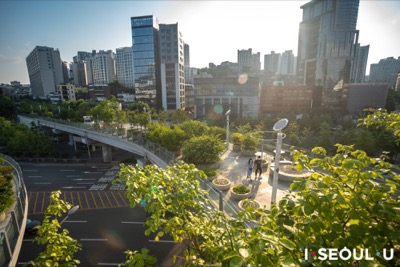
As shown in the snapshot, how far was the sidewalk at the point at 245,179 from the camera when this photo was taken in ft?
38.9

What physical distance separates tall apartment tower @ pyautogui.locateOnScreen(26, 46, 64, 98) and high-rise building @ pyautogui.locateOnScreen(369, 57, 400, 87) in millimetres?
235134

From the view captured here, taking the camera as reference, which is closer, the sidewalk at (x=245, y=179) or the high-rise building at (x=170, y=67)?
the sidewalk at (x=245, y=179)

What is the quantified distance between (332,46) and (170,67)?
67292 millimetres

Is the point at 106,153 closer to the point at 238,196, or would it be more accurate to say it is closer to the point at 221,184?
the point at 221,184

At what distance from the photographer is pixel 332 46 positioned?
3263 inches

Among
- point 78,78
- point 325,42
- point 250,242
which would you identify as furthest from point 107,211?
point 78,78

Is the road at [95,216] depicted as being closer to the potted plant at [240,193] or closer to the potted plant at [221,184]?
the potted plant at [221,184]

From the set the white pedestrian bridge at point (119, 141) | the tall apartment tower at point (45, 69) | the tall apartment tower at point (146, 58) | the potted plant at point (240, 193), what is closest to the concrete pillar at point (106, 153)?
the white pedestrian bridge at point (119, 141)

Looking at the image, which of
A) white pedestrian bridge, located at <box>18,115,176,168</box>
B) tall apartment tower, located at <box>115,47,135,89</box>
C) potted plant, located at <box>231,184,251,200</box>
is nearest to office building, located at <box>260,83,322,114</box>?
white pedestrian bridge, located at <box>18,115,176,168</box>

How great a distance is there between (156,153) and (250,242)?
19.5m

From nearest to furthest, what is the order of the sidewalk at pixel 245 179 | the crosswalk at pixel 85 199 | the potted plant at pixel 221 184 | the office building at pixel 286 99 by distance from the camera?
A: the sidewalk at pixel 245 179 < the potted plant at pixel 221 184 < the crosswalk at pixel 85 199 < the office building at pixel 286 99

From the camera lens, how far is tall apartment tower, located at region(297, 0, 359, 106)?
7912 cm

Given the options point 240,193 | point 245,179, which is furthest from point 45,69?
point 240,193

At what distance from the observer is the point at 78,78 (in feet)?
566
